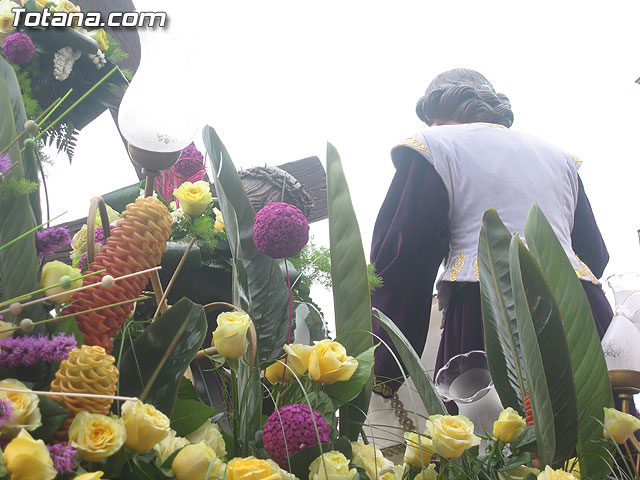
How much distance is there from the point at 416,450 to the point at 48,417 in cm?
25

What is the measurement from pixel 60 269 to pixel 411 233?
3.09 ft

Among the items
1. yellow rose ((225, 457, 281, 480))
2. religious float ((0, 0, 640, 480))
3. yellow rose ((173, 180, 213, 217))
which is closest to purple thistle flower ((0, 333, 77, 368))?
religious float ((0, 0, 640, 480))

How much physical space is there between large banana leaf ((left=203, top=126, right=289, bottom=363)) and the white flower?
15.3 inches

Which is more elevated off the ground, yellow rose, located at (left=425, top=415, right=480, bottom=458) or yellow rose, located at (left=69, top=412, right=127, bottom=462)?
yellow rose, located at (left=69, top=412, right=127, bottom=462)

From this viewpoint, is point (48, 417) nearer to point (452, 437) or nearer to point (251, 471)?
point (251, 471)

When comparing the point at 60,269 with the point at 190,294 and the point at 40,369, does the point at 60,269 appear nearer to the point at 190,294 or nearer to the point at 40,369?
the point at 40,369

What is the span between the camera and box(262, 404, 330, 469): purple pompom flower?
1.14 ft

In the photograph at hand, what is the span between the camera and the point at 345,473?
0.34 metres

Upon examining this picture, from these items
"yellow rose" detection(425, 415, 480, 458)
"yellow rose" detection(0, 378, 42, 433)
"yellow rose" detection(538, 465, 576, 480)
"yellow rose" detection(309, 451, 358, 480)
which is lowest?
"yellow rose" detection(538, 465, 576, 480)

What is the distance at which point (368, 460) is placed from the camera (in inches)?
16.0

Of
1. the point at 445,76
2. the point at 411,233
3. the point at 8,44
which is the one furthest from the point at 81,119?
the point at 445,76

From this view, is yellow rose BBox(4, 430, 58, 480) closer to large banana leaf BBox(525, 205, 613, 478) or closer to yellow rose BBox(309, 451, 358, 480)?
yellow rose BBox(309, 451, 358, 480)

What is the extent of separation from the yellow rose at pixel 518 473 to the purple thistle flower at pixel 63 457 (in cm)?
27

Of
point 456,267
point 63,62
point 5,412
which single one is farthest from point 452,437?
point 456,267
